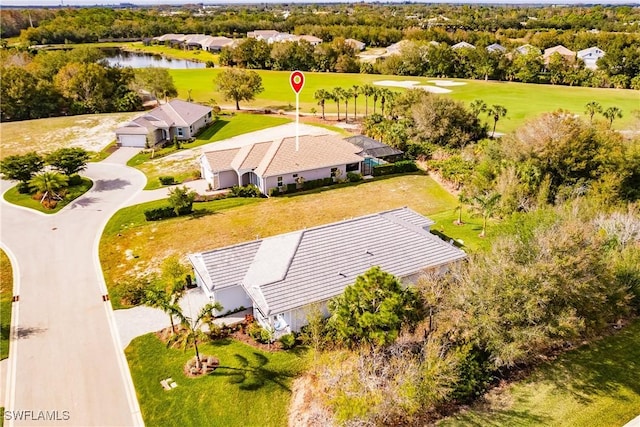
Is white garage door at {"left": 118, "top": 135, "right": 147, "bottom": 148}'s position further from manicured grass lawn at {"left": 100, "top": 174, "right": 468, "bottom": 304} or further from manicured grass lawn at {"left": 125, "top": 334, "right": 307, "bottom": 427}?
manicured grass lawn at {"left": 125, "top": 334, "right": 307, "bottom": 427}

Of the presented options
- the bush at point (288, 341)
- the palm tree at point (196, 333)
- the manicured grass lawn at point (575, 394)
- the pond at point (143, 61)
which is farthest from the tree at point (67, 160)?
the pond at point (143, 61)

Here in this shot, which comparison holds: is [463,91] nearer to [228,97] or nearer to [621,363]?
[228,97]

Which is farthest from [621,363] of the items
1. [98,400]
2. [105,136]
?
[105,136]

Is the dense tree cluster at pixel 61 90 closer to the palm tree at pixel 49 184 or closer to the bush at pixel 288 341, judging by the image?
the palm tree at pixel 49 184

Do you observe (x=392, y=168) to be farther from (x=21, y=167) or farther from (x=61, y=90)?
(x=61, y=90)

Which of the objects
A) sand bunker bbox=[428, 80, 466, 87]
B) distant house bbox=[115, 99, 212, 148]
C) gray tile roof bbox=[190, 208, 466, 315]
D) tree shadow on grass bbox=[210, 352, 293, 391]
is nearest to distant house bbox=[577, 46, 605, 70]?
sand bunker bbox=[428, 80, 466, 87]

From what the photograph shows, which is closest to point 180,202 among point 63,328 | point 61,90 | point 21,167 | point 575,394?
point 63,328
